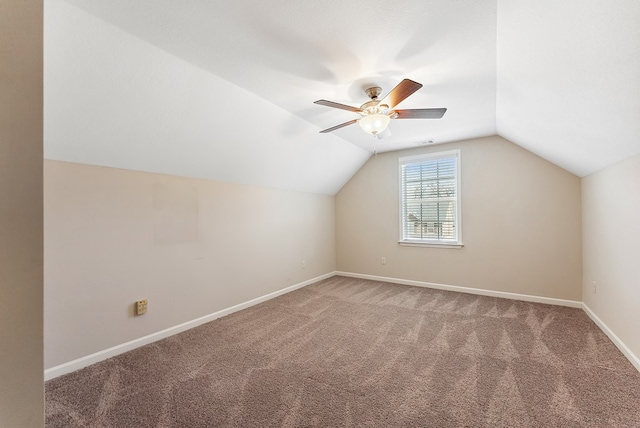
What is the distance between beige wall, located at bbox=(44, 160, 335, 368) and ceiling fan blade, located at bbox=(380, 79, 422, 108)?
219 cm

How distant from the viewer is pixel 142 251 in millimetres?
2576

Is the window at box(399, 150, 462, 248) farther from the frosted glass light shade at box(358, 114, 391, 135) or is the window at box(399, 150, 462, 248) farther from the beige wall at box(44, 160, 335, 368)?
the frosted glass light shade at box(358, 114, 391, 135)

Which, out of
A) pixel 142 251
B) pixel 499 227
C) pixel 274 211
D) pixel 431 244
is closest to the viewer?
pixel 142 251

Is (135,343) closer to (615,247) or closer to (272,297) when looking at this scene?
(272,297)

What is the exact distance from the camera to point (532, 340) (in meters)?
2.55

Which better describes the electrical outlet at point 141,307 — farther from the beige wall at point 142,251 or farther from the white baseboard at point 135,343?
the white baseboard at point 135,343

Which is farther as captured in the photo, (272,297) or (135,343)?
(272,297)

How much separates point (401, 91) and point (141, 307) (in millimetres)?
2956

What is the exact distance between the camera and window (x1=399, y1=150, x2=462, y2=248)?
423cm

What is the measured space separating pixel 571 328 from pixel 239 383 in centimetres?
332

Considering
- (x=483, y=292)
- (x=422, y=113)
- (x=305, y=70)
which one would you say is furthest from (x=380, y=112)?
(x=483, y=292)

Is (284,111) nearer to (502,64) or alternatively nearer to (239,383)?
(502,64)

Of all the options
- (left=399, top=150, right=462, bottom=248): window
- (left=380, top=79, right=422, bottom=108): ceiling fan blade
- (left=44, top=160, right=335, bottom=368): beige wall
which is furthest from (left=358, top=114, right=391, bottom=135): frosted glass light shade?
(left=399, top=150, right=462, bottom=248): window

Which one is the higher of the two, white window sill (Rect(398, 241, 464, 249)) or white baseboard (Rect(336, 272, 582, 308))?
white window sill (Rect(398, 241, 464, 249))
